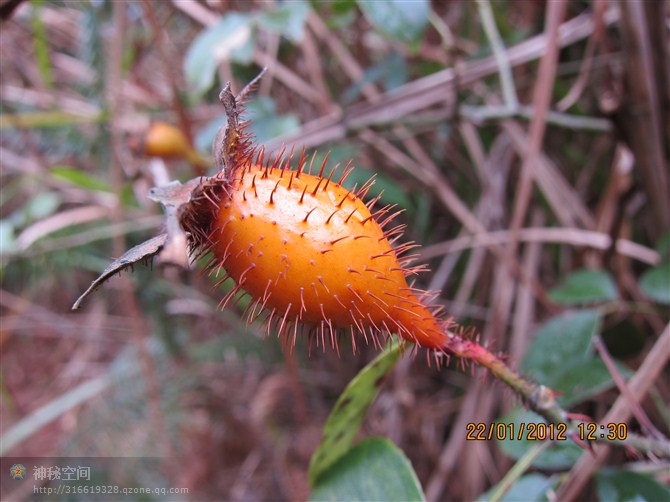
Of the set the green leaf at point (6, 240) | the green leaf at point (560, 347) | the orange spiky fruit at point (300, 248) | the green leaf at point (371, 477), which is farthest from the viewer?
the green leaf at point (6, 240)

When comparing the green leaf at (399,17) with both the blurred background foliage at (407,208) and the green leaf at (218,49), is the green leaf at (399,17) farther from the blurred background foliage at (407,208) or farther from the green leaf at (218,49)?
the green leaf at (218,49)

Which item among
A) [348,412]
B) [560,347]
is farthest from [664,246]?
[348,412]

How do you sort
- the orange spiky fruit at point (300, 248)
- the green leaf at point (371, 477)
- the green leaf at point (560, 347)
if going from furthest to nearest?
1. the green leaf at point (560, 347)
2. the green leaf at point (371, 477)
3. the orange spiky fruit at point (300, 248)

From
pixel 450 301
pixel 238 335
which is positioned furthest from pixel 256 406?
pixel 450 301

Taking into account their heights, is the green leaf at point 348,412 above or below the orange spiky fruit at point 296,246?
below

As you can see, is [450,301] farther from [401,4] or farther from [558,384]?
[401,4]

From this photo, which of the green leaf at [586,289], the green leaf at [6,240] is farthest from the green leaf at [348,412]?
the green leaf at [6,240]
